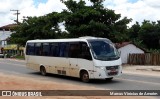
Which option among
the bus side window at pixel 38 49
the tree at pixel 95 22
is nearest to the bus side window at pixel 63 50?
the bus side window at pixel 38 49

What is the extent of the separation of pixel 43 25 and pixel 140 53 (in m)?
17.8

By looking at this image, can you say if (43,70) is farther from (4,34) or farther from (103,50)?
(4,34)

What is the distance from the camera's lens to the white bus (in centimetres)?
1939

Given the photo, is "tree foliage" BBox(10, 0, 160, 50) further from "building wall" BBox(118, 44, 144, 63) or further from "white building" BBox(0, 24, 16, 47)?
"white building" BBox(0, 24, 16, 47)

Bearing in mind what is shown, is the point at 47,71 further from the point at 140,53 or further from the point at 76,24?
the point at 140,53

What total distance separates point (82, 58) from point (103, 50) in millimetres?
1360

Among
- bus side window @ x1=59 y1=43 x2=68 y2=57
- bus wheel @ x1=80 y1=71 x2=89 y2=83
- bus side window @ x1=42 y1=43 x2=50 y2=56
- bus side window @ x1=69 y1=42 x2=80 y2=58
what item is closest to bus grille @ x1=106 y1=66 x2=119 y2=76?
bus wheel @ x1=80 y1=71 x2=89 y2=83

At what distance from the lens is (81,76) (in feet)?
68.3

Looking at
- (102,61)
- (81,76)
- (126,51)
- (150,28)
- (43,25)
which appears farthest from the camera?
(150,28)

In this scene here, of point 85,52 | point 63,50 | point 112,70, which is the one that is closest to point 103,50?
point 85,52

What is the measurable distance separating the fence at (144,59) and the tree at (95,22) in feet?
13.7

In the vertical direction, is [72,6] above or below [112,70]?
above

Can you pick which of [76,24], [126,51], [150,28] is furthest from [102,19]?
[150,28]

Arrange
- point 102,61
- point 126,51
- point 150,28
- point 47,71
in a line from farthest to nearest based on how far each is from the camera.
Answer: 1. point 150,28
2. point 126,51
3. point 47,71
4. point 102,61
